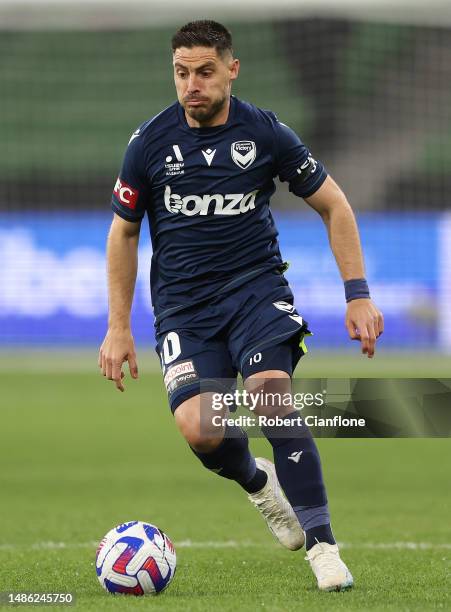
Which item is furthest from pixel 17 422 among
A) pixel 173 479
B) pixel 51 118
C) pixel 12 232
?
pixel 51 118

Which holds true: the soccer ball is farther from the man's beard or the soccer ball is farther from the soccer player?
the man's beard

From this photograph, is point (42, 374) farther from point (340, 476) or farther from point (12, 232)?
point (340, 476)

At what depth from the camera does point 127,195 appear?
5.56 m

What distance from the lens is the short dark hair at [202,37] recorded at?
5336 mm

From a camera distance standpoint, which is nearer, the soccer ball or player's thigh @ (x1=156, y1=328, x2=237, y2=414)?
the soccer ball

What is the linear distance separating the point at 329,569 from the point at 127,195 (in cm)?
180

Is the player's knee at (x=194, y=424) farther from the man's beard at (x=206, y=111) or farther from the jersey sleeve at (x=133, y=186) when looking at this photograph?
the man's beard at (x=206, y=111)

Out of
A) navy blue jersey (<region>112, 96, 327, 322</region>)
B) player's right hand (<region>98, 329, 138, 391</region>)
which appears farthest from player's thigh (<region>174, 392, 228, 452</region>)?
navy blue jersey (<region>112, 96, 327, 322</region>)

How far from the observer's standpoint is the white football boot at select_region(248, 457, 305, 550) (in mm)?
5742

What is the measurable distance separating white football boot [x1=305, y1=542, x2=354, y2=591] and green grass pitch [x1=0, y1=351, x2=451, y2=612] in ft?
0.21

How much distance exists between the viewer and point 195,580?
5391 mm

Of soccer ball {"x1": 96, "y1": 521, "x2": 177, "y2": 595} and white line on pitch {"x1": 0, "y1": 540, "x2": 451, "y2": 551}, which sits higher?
soccer ball {"x1": 96, "y1": 521, "x2": 177, "y2": 595}

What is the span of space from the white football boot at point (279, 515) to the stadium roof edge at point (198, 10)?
1437 centimetres

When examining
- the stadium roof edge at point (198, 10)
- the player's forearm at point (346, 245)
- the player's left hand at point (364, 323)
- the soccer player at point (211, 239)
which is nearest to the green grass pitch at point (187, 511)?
the soccer player at point (211, 239)
